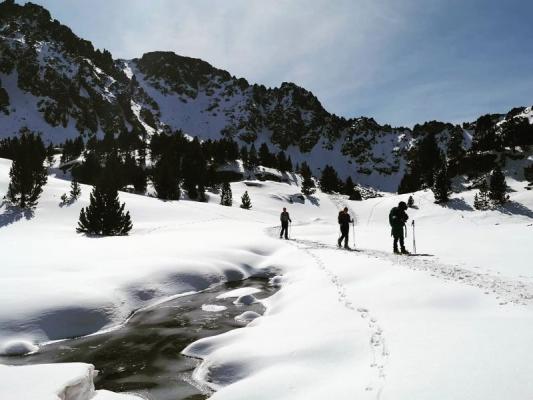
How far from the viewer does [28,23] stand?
180500 mm

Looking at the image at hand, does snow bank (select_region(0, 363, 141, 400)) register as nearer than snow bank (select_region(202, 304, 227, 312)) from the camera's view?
Yes

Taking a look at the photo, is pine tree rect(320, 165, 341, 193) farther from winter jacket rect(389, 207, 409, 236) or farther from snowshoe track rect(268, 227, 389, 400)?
snowshoe track rect(268, 227, 389, 400)

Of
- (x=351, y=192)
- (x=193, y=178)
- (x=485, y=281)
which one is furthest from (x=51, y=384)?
(x=351, y=192)

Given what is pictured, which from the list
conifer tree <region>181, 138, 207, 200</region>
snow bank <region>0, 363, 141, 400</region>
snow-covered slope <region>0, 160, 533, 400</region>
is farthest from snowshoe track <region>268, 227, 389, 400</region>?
conifer tree <region>181, 138, 207, 200</region>

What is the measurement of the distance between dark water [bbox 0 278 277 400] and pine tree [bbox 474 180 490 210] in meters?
45.4

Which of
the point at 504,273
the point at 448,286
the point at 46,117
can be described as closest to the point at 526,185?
the point at 504,273

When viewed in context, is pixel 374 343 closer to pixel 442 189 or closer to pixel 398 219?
pixel 398 219

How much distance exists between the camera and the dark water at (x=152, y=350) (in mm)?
6457

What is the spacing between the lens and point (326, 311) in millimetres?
8539

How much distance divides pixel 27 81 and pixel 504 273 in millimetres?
187239

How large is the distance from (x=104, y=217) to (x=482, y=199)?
44.2 m

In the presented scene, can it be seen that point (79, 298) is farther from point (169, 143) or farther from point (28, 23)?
point (28, 23)

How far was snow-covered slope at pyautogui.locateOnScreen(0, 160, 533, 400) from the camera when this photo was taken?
4816 mm

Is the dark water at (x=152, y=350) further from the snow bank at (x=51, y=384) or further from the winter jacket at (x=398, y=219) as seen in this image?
the winter jacket at (x=398, y=219)
